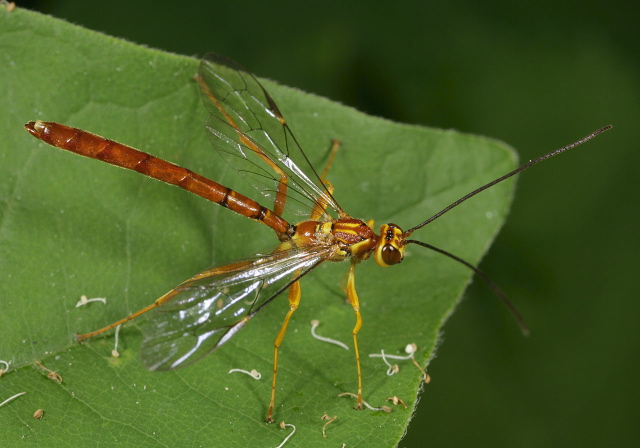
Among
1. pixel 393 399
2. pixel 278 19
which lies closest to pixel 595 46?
pixel 278 19

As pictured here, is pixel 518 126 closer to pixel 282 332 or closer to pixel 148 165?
pixel 282 332

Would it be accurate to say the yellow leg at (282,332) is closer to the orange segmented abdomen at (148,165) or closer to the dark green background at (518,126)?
the orange segmented abdomen at (148,165)

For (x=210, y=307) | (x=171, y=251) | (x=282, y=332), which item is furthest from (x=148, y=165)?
(x=282, y=332)

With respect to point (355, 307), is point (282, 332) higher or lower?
lower

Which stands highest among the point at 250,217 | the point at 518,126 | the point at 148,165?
the point at 518,126

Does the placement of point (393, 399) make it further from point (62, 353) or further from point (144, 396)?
point (62, 353)
